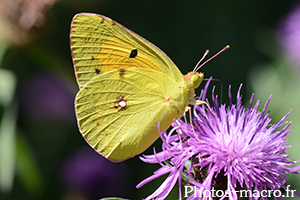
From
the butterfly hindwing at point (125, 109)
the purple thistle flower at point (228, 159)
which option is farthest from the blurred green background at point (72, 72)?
the purple thistle flower at point (228, 159)

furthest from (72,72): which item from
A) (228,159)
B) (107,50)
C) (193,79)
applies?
(228,159)

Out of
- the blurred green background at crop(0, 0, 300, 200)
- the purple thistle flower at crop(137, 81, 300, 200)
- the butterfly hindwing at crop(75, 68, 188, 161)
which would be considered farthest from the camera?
the blurred green background at crop(0, 0, 300, 200)

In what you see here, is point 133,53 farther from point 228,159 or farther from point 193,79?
point 228,159

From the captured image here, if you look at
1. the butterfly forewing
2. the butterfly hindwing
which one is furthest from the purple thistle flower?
the butterfly forewing

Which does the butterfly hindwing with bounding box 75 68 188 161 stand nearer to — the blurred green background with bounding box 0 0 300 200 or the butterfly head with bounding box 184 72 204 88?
the butterfly head with bounding box 184 72 204 88

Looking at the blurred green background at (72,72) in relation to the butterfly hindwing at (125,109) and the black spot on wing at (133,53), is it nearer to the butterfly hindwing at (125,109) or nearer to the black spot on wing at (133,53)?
the butterfly hindwing at (125,109)

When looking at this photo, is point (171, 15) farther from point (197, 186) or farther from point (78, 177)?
point (197, 186)
